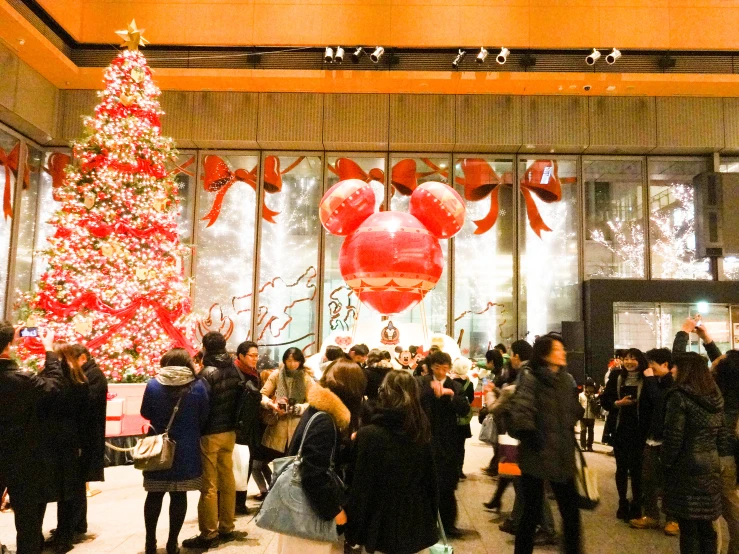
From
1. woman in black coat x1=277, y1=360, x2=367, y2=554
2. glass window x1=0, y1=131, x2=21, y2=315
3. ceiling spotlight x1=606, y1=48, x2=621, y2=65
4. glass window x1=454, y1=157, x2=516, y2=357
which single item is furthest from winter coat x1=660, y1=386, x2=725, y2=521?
glass window x1=0, y1=131, x2=21, y2=315

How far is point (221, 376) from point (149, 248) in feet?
14.1

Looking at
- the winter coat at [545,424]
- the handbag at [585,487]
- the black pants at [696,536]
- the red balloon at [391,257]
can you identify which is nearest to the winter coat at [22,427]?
the winter coat at [545,424]

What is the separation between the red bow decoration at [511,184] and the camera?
1195 centimetres

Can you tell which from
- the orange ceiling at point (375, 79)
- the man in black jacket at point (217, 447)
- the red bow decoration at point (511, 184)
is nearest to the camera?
the man in black jacket at point (217, 447)

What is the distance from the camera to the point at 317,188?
1208cm

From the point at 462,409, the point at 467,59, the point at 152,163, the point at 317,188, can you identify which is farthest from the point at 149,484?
the point at 467,59

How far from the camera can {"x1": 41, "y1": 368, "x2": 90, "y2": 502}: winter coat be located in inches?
146

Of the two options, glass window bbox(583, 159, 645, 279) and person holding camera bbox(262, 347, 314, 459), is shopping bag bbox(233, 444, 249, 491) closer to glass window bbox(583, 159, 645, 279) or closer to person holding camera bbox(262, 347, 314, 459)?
person holding camera bbox(262, 347, 314, 459)

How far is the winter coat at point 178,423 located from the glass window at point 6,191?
28.4 ft

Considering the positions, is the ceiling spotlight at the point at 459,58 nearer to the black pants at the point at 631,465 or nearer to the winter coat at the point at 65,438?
the black pants at the point at 631,465

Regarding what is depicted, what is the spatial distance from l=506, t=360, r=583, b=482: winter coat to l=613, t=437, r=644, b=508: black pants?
1.74m

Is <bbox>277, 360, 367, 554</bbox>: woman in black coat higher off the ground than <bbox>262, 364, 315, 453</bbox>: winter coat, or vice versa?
<bbox>277, 360, 367, 554</bbox>: woman in black coat

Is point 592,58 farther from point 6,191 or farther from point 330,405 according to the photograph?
point 6,191

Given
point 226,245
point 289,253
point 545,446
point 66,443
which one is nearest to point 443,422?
point 545,446
